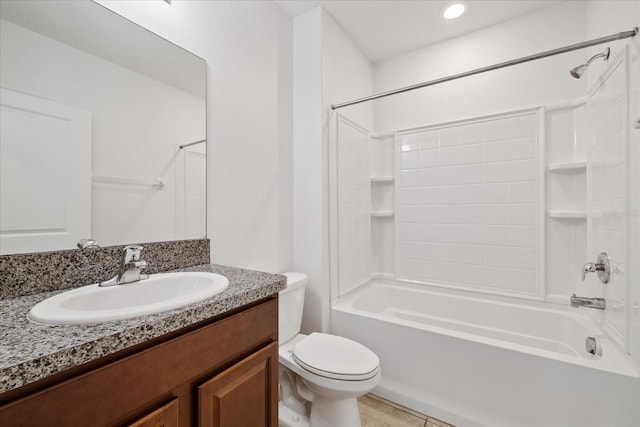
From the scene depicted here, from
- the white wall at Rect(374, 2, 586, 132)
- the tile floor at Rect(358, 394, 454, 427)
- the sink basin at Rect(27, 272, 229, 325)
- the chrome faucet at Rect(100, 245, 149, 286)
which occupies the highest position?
the white wall at Rect(374, 2, 586, 132)

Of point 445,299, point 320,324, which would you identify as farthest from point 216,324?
point 445,299

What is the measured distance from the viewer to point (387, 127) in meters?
2.58

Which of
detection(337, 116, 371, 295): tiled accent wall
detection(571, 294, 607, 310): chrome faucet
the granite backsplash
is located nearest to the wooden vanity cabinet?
the granite backsplash

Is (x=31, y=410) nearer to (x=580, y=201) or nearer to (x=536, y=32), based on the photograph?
(x=580, y=201)

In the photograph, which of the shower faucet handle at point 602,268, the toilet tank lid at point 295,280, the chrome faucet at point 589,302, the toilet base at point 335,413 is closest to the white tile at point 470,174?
the shower faucet handle at point 602,268

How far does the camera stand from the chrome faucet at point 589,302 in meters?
1.38

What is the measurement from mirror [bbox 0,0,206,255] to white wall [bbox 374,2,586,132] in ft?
5.88

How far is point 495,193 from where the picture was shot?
209cm

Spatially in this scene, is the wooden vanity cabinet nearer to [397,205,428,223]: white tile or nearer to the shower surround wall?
the shower surround wall

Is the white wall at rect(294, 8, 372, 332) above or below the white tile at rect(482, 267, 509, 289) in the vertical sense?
above

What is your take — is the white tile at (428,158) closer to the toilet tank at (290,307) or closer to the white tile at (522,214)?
the white tile at (522,214)

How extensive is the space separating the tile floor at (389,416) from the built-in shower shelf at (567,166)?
1740mm

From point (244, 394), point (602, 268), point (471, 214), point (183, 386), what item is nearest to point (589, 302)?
point (602, 268)

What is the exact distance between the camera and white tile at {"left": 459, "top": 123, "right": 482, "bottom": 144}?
2.15 m
